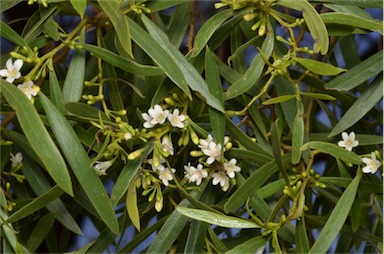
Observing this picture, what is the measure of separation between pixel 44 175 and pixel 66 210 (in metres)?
0.06

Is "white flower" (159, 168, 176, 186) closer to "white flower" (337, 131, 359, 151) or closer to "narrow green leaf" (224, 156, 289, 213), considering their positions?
"narrow green leaf" (224, 156, 289, 213)

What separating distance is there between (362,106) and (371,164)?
7 cm

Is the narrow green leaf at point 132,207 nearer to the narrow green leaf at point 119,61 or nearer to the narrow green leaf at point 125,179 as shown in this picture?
the narrow green leaf at point 125,179

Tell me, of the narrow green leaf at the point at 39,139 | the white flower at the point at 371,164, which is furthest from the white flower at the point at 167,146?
the white flower at the point at 371,164

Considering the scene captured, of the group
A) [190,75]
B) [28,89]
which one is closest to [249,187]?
[190,75]

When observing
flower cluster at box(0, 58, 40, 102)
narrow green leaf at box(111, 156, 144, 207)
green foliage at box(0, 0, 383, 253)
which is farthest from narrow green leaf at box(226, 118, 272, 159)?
flower cluster at box(0, 58, 40, 102)

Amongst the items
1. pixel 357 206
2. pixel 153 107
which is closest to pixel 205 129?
pixel 153 107

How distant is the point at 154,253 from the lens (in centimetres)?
69

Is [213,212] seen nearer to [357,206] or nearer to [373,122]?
[357,206]

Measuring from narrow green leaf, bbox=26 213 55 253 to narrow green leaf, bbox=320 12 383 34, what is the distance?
1.24 ft

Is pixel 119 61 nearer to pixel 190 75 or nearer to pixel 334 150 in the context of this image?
pixel 190 75

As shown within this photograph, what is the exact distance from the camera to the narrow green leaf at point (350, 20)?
25.5 inches

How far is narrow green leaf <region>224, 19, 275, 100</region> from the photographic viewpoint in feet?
2.16

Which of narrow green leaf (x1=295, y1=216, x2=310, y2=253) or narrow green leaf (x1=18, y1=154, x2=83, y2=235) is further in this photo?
narrow green leaf (x1=18, y1=154, x2=83, y2=235)
